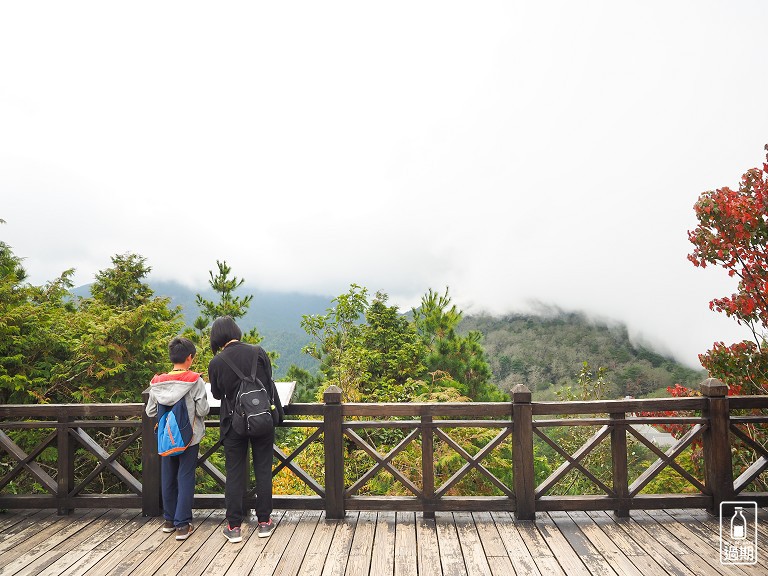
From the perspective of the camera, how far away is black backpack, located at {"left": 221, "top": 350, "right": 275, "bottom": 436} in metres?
4.04

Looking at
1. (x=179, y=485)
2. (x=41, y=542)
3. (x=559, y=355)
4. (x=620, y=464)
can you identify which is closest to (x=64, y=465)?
(x=41, y=542)

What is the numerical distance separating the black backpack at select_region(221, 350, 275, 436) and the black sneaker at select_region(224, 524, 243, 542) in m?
0.77

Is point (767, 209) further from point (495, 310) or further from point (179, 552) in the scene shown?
point (495, 310)

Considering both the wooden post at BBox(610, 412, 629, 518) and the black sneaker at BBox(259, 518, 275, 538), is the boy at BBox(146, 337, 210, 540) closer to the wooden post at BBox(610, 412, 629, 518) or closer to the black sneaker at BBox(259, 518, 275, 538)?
the black sneaker at BBox(259, 518, 275, 538)

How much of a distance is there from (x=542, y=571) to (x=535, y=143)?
6011 centimetres

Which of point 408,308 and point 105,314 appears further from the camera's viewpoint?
point 408,308

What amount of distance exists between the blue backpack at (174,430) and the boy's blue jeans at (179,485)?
104mm

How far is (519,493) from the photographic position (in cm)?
445

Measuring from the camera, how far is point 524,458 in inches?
175

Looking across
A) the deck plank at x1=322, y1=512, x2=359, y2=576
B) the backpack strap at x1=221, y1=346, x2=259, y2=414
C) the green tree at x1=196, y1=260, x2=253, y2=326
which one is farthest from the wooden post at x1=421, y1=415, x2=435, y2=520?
the green tree at x1=196, y1=260, x2=253, y2=326

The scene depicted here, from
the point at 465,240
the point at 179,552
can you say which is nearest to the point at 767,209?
the point at 179,552

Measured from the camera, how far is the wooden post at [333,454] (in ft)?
14.8

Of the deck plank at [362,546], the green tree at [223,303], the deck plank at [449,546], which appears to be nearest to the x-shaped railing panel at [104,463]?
the deck plank at [362,546]

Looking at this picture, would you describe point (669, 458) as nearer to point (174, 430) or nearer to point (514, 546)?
point (514, 546)
